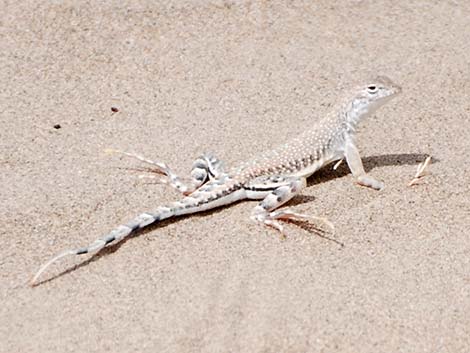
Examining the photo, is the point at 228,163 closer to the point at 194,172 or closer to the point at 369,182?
the point at 194,172

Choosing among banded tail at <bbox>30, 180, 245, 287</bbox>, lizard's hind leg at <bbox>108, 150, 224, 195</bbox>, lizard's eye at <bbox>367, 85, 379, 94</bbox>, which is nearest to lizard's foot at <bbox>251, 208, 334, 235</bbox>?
banded tail at <bbox>30, 180, 245, 287</bbox>

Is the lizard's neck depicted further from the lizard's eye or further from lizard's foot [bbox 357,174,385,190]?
lizard's foot [bbox 357,174,385,190]

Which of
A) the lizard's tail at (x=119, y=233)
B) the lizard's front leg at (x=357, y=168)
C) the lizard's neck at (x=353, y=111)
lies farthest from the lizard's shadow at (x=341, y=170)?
the lizard's neck at (x=353, y=111)

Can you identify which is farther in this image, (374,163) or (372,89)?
(374,163)

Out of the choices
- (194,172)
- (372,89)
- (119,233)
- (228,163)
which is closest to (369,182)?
(372,89)

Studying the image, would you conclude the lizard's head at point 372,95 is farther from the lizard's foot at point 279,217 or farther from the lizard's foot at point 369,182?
the lizard's foot at point 279,217

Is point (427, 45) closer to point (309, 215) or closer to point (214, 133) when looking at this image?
point (214, 133)
